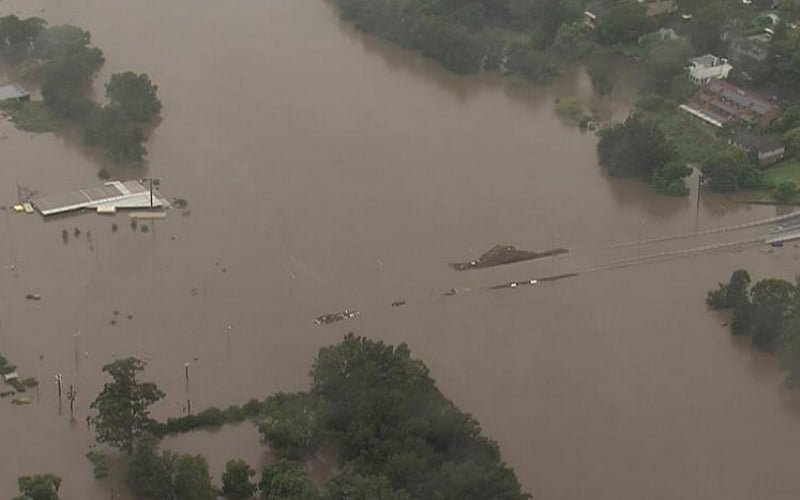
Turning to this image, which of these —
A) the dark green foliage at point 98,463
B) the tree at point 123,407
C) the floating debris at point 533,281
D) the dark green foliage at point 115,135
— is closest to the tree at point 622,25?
the floating debris at point 533,281

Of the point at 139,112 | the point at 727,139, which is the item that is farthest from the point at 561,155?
the point at 139,112

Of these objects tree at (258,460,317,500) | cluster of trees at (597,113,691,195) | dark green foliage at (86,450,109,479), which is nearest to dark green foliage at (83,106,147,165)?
dark green foliage at (86,450,109,479)

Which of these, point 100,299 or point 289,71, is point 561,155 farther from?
point 100,299

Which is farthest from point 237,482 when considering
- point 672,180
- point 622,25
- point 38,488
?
point 622,25

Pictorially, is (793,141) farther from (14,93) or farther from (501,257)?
(14,93)

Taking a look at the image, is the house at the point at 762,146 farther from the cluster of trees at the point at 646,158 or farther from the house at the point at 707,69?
the house at the point at 707,69

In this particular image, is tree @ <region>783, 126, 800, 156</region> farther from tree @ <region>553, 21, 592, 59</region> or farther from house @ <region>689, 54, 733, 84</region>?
tree @ <region>553, 21, 592, 59</region>
